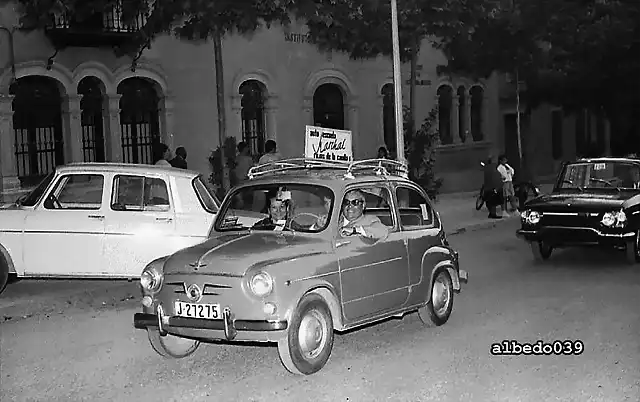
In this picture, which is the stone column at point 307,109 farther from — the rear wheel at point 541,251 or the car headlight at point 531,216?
the car headlight at point 531,216

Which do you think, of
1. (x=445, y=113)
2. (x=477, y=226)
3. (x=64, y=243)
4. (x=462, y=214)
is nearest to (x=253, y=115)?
(x=462, y=214)

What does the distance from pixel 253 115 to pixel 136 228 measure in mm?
12466

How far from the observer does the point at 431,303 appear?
30.7 ft

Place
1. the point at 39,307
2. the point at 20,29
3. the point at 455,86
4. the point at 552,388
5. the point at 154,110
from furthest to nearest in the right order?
the point at 455,86, the point at 154,110, the point at 20,29, the point at 39,307, the point at 552,388

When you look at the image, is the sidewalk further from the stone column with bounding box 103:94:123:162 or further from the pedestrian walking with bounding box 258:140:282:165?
the stone column with bounding box 103:94:123:162

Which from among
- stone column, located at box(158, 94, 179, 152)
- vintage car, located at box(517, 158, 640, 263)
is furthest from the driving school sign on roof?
stone column, located at box(158, 94, 179, 152)

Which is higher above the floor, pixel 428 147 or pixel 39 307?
pixel 428 147

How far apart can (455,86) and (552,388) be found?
24259 mm

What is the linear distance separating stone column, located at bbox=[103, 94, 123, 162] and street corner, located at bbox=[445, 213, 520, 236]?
713 centimetres

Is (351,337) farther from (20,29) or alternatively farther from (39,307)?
(20,29)

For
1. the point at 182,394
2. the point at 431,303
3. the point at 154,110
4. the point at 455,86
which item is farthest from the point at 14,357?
the point at 455,86

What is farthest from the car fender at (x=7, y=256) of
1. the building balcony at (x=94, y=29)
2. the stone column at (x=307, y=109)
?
the stone column at (x=307, y=109)

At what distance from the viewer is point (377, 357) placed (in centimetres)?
821

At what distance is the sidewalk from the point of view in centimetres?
2031
